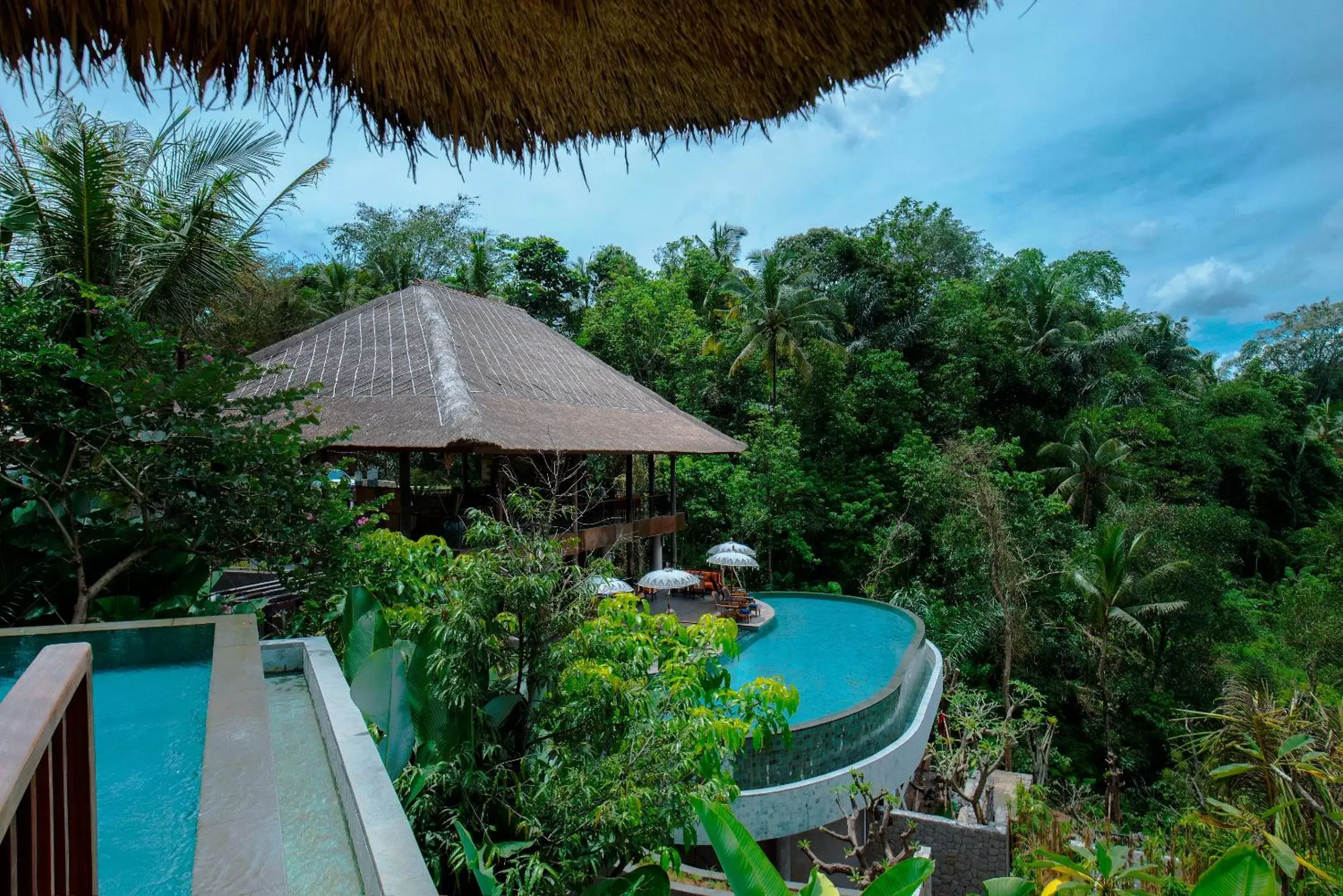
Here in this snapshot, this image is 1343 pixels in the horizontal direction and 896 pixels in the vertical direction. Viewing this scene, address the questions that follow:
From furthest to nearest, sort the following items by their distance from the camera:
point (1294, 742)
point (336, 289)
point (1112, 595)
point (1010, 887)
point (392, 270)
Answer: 1. point (392, 270)
2. point (336, 289)
3. point (1112, 595)
4. point (1294, 742)
5. point (1010, 887)

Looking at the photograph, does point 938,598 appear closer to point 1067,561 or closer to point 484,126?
point 1067,561

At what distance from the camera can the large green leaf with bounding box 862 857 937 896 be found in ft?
8.62

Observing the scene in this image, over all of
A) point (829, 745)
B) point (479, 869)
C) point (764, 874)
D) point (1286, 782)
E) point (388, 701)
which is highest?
point (388, 701)

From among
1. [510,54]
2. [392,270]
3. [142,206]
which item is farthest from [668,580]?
[392,270]

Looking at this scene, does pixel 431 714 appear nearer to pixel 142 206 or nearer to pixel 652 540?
pixel 142 206

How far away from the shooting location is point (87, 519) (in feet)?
17.7

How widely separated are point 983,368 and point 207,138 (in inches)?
756

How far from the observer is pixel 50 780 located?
2.99ft

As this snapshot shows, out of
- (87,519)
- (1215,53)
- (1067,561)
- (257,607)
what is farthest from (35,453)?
(1067,561)

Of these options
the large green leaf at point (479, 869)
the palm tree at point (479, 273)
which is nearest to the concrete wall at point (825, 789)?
the large green leaf at point (479, 869)

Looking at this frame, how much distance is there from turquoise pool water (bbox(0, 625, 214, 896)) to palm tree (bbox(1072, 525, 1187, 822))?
1519cm

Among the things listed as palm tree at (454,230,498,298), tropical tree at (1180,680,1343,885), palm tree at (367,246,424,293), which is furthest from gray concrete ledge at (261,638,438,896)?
palm tree at (367,246,424,293)

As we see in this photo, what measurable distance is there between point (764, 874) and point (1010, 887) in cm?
108

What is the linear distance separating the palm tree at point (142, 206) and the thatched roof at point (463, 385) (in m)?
1.31
